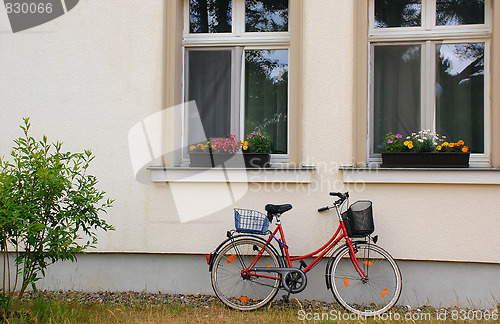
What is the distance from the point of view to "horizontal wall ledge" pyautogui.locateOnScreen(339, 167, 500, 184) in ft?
14.4

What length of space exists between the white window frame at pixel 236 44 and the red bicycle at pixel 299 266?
3.88 ft

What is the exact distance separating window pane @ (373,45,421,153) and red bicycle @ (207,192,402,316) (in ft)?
3.29

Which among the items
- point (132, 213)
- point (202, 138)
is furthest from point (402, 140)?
point (132, 213)

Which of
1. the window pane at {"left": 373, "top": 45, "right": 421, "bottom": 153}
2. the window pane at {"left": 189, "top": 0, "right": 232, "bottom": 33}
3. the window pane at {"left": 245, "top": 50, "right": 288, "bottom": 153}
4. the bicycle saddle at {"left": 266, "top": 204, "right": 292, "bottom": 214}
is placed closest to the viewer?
the bicycle saddle at {"left": 266, "top": 204, "right": 292, "bottom": 214}

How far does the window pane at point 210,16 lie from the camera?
17.0 ft

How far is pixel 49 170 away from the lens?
371cm

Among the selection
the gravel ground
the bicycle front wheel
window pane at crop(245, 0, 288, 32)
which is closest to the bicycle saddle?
the bicycle front wheel

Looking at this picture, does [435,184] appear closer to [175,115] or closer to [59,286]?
[175,115]

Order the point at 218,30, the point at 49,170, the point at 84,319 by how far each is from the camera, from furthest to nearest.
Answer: the point at 218,30
the point at 84,319
the point at 49,170

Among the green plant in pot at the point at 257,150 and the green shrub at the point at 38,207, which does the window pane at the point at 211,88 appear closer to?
the green plant in pot at the point at 257,150

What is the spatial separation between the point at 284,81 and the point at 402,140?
1.43m

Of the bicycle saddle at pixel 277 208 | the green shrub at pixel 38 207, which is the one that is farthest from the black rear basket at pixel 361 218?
the green shrub at pixel 38 207

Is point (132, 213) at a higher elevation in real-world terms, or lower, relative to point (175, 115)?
lower

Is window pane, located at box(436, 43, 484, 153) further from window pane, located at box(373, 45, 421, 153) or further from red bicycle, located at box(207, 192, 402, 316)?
red bicycle, located at box(207, 192, 402, 316)
